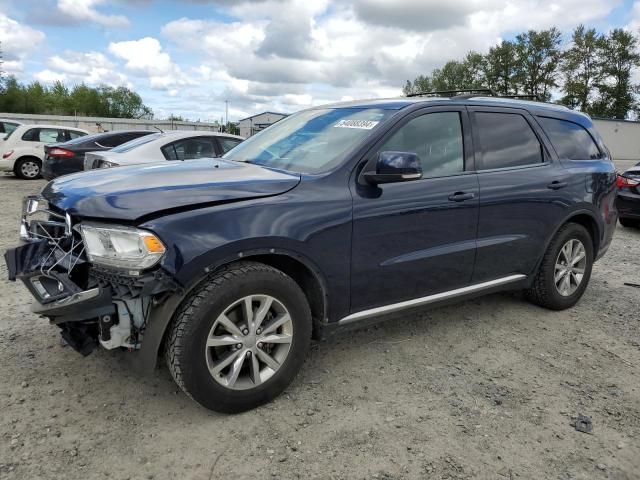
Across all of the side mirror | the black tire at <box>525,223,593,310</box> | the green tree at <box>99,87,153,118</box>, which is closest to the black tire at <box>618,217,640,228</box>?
the black tire at <box>525,223,593,310</box>

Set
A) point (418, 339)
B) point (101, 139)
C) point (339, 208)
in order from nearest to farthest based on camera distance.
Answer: point (339, 208) < point (418, 339) < point (101, 139)

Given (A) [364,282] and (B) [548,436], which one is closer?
(B) [548,436]

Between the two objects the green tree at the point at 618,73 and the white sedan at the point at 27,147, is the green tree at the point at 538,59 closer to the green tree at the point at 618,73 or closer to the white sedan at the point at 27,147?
the green tree at the point at 618,73

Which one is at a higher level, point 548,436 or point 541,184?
point 541,184

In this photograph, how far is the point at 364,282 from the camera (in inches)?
124

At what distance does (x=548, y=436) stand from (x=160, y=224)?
2.30m

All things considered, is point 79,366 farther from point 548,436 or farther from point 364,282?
point 548,436

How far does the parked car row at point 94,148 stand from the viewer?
7.52 meters

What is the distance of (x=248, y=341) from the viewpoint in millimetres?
2721

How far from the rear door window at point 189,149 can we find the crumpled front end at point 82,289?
205 inches

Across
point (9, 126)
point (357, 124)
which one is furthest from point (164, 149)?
point (9, 126)

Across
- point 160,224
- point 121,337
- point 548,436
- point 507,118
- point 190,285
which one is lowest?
point 548,436

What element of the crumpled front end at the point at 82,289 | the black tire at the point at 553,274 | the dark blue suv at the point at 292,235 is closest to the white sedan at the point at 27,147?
the dark blue suv at the point at 292,235

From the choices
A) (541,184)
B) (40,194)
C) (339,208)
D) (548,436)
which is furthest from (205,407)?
(541,184)
